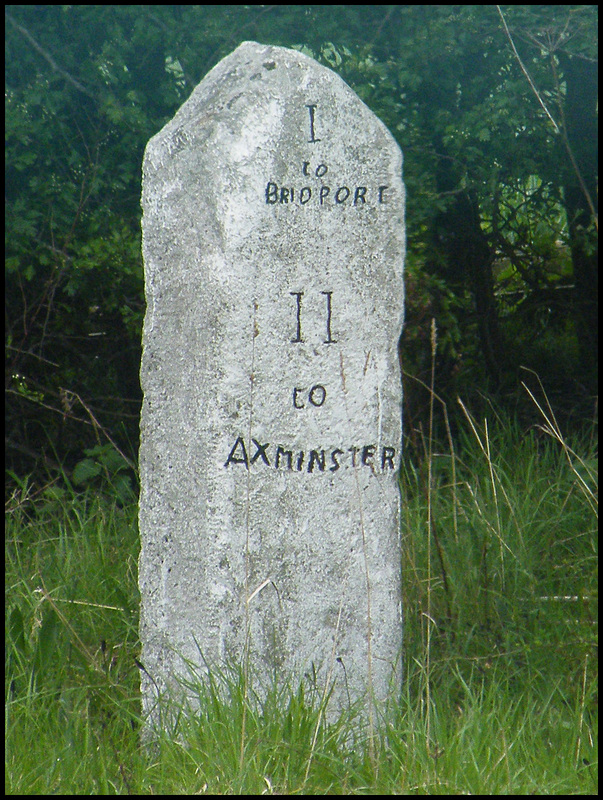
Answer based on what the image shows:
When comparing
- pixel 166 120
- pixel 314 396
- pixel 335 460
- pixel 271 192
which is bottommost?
pixel 335 460

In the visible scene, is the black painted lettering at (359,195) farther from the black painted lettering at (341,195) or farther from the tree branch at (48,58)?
the tree branch at (48,58)

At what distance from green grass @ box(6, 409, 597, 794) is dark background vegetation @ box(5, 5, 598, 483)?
2.43 feet

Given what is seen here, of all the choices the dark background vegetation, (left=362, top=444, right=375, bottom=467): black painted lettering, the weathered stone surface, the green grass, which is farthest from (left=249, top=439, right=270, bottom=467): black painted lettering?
the dark background vegetation

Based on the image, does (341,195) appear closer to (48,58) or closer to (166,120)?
(166,120)

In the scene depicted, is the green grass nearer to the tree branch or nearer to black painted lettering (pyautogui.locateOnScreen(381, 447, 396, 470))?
black painted lettering (pyautogui.locateOnScreen(381, 447, 396, 470))

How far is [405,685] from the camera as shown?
2.54 meters

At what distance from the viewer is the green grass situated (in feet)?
6.51

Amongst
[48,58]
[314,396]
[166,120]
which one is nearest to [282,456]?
[314,396]

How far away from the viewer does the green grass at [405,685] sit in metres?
1.98

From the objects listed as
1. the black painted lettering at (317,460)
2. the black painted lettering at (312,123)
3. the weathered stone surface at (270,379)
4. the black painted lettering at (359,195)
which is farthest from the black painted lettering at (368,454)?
the black painted lettering at (312,123)

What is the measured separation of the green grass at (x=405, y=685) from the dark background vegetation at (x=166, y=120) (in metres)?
0.74

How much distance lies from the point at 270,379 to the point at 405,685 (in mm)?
1021

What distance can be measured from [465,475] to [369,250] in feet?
6.30

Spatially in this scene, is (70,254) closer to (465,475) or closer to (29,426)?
(29,426)
